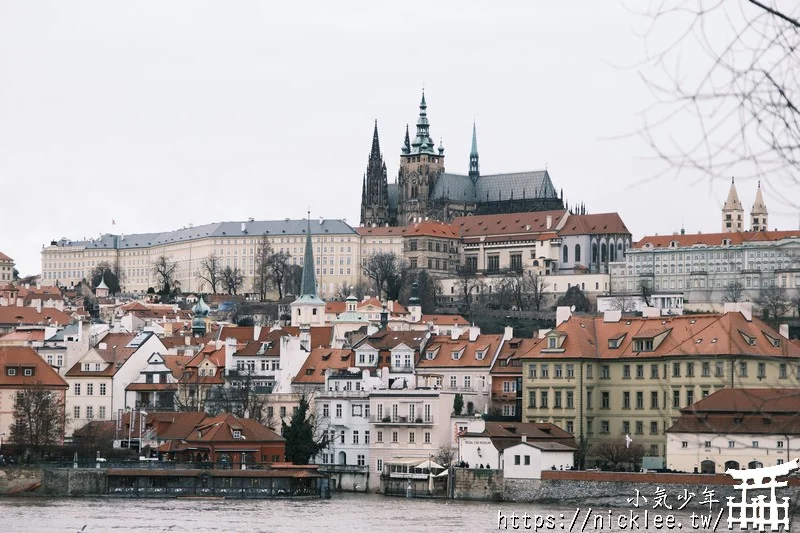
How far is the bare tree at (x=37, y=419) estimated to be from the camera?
72.2 meters

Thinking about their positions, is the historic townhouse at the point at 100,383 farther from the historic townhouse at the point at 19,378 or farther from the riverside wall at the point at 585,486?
the riverside wall at the point at 585,486

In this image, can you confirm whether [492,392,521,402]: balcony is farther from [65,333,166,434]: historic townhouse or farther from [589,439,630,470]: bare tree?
[65,333,166,434]: historic townhouse

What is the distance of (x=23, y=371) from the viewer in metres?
80.1

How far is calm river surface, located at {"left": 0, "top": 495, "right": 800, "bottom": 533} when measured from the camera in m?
47.5

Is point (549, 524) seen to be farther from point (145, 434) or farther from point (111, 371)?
point (111, 371)

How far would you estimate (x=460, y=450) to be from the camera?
6631cm

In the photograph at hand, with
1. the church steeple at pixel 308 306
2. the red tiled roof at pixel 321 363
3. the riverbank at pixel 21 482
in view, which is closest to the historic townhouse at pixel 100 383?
the red tiled roof at pixel 321 363

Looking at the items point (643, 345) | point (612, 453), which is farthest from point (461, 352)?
point (612, 453)

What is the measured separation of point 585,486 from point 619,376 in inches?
418

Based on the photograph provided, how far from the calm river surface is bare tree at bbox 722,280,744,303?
112 m

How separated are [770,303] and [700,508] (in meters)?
104

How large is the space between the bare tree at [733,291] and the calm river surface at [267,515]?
111942 millimetres

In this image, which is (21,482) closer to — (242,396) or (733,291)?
(242,396)

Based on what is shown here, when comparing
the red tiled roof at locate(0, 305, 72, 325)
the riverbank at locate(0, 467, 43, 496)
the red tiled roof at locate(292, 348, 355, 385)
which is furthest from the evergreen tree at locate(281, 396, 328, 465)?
the red tiled roof at locate(0, 305, 72, 325)
